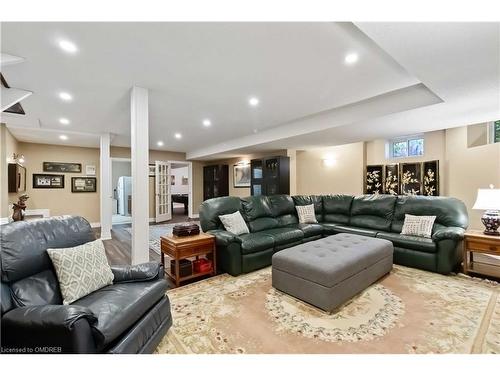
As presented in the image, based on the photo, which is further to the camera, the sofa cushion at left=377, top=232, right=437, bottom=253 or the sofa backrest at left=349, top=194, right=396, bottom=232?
the sofa backrest at left=349, top=194, right=396, bottom=232

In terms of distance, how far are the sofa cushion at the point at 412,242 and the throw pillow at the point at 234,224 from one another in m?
2.10

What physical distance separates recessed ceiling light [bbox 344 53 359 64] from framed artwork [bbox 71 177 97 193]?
7.03m

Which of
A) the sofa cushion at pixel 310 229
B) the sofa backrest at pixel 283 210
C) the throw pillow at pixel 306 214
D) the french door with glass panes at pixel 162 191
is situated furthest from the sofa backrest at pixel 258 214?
the french door with glass panes at pixel 162 191

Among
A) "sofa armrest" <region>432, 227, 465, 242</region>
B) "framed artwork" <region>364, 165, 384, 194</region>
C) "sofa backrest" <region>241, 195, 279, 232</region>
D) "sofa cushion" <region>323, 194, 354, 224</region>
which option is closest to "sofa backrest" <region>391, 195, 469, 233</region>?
"sofa armrest" <region>432, 227, 465, 242</region>

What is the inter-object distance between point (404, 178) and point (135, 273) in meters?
5.36

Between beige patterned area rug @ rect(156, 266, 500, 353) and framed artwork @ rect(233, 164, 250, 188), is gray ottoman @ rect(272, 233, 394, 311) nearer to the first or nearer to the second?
beige patterned area rug @ rect(156, 266, 500, 353)

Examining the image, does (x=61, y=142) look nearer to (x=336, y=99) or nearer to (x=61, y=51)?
(x=61, y=51)

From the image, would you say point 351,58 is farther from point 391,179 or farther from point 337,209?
point 391,179

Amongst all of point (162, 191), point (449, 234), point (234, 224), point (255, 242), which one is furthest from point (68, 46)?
point (162, 191)

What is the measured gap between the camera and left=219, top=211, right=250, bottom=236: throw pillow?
3.41 m

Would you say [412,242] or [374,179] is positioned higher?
[374,179]

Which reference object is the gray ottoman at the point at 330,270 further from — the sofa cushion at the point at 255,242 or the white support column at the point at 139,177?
the white support column at the point at 139,177

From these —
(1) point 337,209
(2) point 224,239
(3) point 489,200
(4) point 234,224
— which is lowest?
(2) point 224,239

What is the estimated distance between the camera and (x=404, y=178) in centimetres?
498
